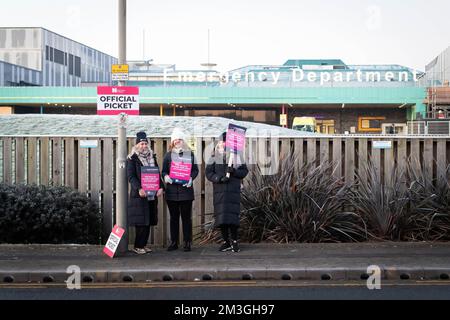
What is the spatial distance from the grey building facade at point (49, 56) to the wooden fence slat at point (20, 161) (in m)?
59.1

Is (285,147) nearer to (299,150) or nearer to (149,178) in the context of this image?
(299,150)

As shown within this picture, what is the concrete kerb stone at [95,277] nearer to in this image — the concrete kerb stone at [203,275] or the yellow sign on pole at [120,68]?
the concrete kerb stone at [203,275]

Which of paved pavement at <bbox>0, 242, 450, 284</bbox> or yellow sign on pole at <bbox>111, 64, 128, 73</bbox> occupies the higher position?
yellow sign on pole at <bbox>111, 64, 128, 73</bbox>

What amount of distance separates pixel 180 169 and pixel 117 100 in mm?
1459

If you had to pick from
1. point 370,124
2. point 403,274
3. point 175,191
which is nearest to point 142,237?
point 175,191

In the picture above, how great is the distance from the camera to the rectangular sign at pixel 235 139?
11.0 m

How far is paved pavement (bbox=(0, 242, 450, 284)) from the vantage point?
9.24 meters

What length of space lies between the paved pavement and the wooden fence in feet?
5.33

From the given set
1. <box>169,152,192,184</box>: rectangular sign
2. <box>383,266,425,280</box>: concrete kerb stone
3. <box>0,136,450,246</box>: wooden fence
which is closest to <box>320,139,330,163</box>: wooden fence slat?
<box>0,136,450,246</box>: wooden fence

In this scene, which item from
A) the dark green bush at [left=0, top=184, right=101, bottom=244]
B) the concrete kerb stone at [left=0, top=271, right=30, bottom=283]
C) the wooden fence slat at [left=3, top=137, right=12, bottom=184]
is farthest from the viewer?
the wooden fence slat at [left=3, top=137, right=12, bottom=184]

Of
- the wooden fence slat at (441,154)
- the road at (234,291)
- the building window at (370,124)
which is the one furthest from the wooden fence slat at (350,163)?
the building window at (370,124)

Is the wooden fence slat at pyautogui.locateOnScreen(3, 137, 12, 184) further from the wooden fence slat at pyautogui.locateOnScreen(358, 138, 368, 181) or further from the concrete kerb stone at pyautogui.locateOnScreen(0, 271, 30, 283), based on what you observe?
the wooden fence slat at pyautogui.locateOnScreen(358, 138, 368, 181)
